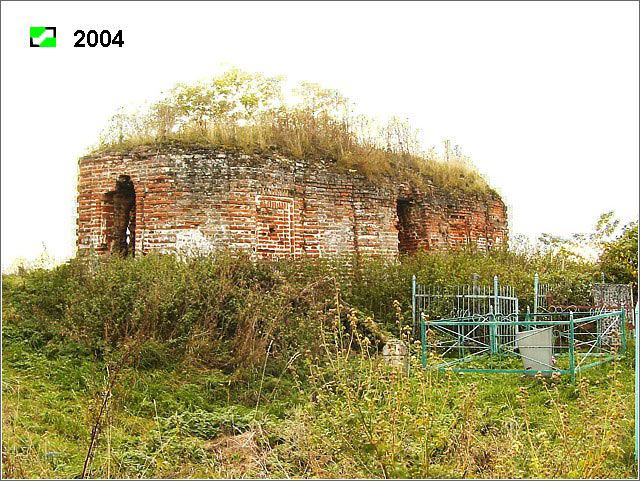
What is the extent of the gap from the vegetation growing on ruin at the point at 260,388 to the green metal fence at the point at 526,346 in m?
0.31

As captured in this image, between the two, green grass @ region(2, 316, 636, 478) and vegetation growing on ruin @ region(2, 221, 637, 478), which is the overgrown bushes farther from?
green grass @ region(2, 316, 636, 478)

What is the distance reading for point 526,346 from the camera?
9242 mm

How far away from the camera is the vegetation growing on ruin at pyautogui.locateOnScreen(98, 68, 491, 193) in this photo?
13555 mm

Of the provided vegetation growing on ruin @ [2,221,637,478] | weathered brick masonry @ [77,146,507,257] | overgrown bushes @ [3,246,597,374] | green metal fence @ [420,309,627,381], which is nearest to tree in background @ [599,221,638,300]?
vegetation growing on ruin @ [2,221,637,478]

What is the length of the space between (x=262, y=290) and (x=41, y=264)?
4320mm

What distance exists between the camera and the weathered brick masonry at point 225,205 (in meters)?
12.6

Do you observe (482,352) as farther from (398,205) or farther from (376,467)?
(376,467)

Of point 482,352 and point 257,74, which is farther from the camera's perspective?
point 257,74

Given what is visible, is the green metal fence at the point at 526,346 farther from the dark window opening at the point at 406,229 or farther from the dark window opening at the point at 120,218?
the dark window opening at the point at 120,218

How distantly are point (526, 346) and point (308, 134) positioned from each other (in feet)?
24.7

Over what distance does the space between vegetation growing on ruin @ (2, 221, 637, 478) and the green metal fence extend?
313mm

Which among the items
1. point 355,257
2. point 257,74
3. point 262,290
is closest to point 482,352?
point 355,257

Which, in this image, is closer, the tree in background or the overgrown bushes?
the overgrown bushes

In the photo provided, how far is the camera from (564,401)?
802 centimetres
